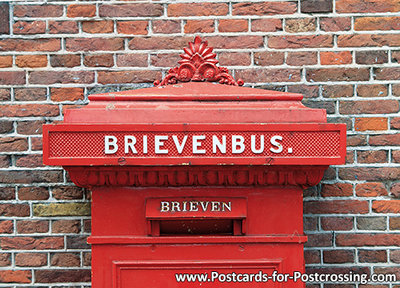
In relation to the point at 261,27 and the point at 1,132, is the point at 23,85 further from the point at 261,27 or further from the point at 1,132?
the point at 261,27

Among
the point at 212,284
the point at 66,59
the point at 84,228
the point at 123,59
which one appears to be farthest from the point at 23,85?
the point at 212,284

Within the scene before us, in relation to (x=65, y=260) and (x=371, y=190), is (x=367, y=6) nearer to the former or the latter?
(x=371, y=190)

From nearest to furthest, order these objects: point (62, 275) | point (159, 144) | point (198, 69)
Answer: point (159, 144)
point (198, 69)
point (62, 275)

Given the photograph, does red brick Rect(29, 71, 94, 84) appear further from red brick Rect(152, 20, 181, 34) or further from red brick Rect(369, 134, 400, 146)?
red brick Rect(369, 134, 400, 146)

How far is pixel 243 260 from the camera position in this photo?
4.29 feet

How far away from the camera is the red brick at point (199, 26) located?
1807 mm

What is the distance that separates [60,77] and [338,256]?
1.52m

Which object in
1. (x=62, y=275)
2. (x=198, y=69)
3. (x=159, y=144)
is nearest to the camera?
(x=159, y=144)

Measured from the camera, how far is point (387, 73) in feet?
5.91

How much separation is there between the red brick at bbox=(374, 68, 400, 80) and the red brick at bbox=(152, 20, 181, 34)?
3.08ft

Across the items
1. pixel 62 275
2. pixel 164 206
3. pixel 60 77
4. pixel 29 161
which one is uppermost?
pixel 60 77

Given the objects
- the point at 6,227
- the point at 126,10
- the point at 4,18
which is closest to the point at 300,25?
the point at 126,10

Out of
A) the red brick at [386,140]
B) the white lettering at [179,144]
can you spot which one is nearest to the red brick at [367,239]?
the red brick at [386,140]

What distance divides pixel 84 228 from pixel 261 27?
1237 millimetres
